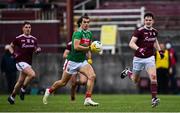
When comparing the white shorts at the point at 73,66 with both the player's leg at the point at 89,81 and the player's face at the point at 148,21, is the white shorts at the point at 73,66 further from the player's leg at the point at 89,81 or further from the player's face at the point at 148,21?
the player's face at the point at 148,21

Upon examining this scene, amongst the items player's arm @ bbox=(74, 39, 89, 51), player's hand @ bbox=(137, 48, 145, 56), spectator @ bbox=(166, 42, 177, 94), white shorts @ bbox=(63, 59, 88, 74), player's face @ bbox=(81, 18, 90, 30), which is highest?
player's face @ bbox=(81, 18, 90, 30)

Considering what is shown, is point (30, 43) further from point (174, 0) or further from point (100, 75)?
point (174, 0)

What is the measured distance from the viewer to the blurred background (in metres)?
34.5

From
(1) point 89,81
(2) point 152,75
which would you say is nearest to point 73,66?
(1) point 89,81

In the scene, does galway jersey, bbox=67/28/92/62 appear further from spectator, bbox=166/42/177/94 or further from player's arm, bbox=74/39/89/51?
spectator, bbox=166/42/177/94

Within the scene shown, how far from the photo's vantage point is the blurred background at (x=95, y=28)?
113ft

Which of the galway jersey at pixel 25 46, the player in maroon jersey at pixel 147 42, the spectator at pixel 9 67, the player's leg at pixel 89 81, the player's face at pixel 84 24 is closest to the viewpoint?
the player's leg at pixel 89 81

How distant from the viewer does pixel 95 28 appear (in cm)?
3859

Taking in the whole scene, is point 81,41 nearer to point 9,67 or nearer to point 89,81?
point 89,81

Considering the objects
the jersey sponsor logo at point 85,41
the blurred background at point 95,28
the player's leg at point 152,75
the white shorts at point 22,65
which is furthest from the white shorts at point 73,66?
the blurred background at point 95,28

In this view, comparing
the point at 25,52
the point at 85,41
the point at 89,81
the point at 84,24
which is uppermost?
the point at 84,24

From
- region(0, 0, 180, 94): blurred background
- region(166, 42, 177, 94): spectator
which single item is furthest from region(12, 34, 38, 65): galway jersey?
region(166, 42, 177, 94): spectator

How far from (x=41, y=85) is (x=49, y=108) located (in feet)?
45.8

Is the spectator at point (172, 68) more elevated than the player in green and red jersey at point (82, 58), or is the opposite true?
the player in green and red jersey at point (82, 58)
